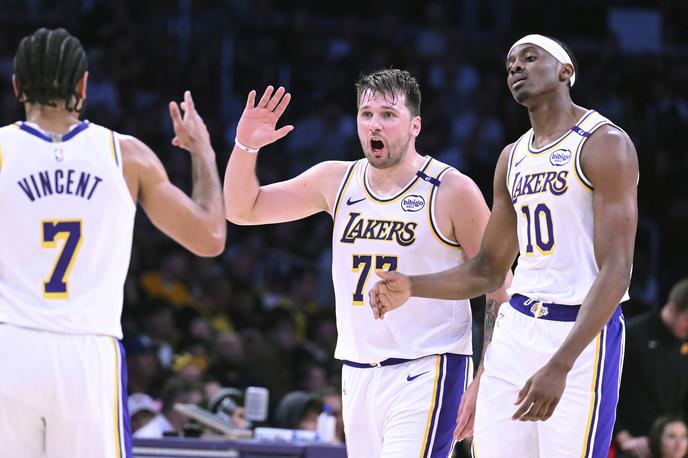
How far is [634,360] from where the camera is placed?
33.9ft

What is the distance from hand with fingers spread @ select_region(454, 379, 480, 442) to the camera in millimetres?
6473

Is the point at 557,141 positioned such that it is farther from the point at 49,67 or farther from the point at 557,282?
Answer: the point at 49,67

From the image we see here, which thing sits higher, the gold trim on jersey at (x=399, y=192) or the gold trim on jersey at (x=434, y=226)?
the gold trim on jersey at (x=399, y=192)

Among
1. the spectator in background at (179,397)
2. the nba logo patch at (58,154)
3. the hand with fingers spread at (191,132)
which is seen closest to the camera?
the nba logo patch at (58,154)

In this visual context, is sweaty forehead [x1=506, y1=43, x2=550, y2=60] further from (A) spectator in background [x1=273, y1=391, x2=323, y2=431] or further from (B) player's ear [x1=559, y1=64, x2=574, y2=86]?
(A) spectator in background [x1=273, y1=391, x2=323, y2=431]

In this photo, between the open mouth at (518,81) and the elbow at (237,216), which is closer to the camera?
the open mouth at (518,81)

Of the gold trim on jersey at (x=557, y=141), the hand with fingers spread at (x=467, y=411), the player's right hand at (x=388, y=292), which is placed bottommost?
the hand with fingers spread at (x=467, y=411)

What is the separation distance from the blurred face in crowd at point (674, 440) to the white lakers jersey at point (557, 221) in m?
4.36

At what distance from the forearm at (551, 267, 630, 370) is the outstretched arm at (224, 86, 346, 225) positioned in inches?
77.9

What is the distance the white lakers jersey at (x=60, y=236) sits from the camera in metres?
4.91

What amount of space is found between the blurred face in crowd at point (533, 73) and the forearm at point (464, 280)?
0.89 meters

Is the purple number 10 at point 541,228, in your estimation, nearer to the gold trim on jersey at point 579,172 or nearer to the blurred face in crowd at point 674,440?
the gold trim on jersey at point 579,172

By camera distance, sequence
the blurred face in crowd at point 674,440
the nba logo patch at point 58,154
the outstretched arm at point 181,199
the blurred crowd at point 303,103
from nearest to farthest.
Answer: the nba logo patch at point 58,154
the outstretched arm at point 181,199
the blurred face in crowd at point 674,440
the blurred crowd at point 303,103

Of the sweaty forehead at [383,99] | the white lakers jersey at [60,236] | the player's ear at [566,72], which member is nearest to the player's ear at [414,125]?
the sweaty forehead at [383,99]
